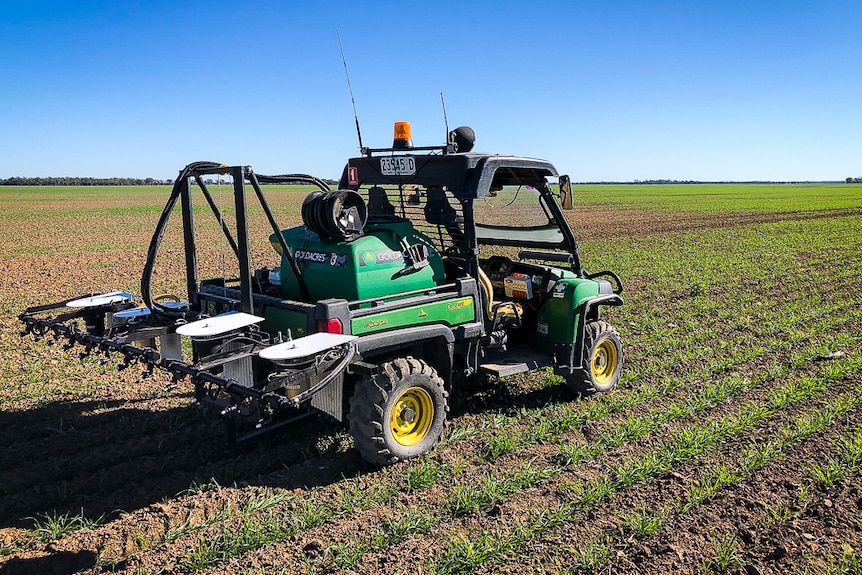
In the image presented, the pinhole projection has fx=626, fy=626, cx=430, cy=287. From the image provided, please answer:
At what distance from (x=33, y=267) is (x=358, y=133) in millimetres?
14051

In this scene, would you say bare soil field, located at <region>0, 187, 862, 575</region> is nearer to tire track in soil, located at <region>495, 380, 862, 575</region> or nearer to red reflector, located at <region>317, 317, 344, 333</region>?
tire track in soil, located at <region>495, 380, 862, 575</region>

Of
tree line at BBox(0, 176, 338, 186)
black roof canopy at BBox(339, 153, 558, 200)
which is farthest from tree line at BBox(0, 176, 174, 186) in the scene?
black roof canopy at BBox(339, 153, 558, 200)

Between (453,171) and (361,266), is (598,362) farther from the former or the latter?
(361,266)

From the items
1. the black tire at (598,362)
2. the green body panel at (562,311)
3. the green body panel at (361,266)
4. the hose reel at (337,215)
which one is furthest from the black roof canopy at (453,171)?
the black tire at (598,362)

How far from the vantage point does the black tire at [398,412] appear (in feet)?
14.9

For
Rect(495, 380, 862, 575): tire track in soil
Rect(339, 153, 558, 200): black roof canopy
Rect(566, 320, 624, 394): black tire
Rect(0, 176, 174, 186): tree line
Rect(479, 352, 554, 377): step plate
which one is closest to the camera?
Rect(495, 380, 862, 575): tire track in soil

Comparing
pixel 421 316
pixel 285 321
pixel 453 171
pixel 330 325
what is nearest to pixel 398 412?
pixel 421 316

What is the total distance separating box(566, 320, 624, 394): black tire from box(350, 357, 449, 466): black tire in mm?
1865

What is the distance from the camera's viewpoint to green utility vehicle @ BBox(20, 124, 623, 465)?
14.0 feet

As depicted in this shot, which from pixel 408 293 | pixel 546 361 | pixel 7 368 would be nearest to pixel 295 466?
pixel 408 293

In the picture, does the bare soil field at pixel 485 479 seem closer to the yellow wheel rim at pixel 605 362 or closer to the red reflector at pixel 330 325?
the yellow wheel rim at pixel 605 362

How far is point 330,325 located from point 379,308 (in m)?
0.46

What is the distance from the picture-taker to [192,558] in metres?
3.62

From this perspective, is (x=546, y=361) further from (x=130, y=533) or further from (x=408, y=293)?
(x=130, y=533)
